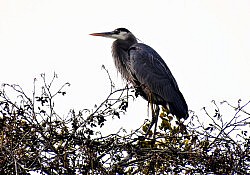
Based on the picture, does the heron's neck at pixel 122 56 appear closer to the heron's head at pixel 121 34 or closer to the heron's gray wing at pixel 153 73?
the heron's head at pixel 121 34

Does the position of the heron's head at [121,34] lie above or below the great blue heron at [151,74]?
above

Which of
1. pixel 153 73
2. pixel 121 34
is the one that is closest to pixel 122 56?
pixel 121 34

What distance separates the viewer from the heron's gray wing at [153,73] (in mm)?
7062

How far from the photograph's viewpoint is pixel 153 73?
7.25 m

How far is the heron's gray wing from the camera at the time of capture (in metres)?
7.06

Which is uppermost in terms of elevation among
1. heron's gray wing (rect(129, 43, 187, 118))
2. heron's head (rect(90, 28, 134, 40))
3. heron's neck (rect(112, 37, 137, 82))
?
heron's head (rect(90, 28, 134, 40))

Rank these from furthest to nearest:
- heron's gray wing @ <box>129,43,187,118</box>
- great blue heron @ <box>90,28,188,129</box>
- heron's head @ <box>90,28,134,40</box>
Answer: heron's head @ <box>90,28,134,40</box> → heron's gray wing @ <box>129,43,187,118</box> → great blue heron @ <box>90,28,188,129</box>

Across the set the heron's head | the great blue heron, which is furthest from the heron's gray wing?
the heron's head

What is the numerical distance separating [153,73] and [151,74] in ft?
0.13

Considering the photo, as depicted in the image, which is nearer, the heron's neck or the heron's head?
the heron's neck

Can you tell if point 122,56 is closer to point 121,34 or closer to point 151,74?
point 121,34

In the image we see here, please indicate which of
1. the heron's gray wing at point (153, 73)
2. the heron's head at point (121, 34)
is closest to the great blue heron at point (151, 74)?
the heron's gray wing at point (153, 73)

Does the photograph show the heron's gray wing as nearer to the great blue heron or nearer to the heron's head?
the great blue heron

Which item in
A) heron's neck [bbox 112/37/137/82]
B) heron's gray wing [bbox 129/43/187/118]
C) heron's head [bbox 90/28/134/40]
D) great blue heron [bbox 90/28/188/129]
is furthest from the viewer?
heron's head [bbox 90/28/134/40]
